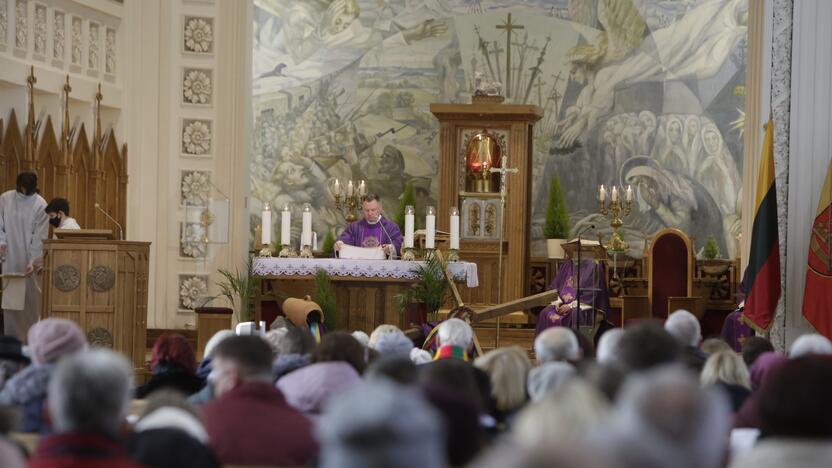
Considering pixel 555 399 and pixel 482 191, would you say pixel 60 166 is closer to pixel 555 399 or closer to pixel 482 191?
pixel 482 191

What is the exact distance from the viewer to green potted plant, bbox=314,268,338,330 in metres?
13.8

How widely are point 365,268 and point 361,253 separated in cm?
30

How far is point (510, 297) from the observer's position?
18.9 meters

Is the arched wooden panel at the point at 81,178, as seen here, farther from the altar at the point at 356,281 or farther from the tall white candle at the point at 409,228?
the tall white candle at the point at 409,228

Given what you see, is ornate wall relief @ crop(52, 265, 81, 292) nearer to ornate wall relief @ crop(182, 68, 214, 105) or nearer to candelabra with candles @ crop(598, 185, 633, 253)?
ornate wall relief @ crop(182, 68, 214, 105)

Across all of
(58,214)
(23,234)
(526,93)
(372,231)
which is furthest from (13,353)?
(526,93)

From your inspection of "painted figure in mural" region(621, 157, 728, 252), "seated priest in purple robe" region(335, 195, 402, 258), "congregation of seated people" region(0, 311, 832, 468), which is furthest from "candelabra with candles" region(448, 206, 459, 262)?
"painted figure in mural" region(621, 157, 728, 252)

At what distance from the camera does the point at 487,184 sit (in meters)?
19.3

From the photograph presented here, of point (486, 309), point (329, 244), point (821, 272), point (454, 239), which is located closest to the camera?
point (821, 272)

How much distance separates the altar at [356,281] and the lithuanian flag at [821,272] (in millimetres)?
3715

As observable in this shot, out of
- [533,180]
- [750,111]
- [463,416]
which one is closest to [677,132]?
[533,180]

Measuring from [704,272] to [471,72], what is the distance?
5.33 meters

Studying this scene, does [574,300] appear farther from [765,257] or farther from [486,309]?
[765,257]

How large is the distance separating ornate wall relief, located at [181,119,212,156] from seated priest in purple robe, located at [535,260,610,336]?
441cm
